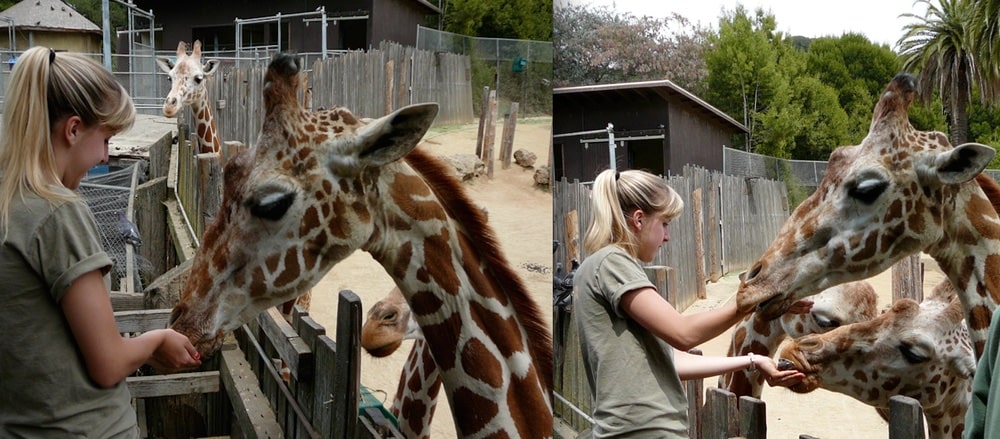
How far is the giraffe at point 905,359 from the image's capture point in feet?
5.67

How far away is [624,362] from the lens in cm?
187

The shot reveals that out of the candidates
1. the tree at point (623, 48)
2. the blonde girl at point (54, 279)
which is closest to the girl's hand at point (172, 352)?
the blonde girl at point (54, 279)

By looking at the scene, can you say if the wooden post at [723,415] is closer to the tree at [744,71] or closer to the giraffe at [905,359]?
the giraffe at [905,359]

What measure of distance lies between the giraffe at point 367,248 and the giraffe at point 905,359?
599 mm

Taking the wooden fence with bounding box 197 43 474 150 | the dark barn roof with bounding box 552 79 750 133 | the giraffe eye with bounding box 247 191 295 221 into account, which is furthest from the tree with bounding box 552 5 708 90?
the giraffe eye with bounding box 247 191 295 221

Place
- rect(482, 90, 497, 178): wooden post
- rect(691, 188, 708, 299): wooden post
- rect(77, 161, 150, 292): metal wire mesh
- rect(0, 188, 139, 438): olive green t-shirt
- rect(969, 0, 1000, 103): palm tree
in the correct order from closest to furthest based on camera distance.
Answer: rect(0, 188, 139, 438): olive green t-shirt
rect(969, 0, 1000, 103): palm tree
rect(691, 188, 708, 299): wooden post
rect(482, 90, 497, 178): wooden post
rect(77, 161, 150, 292): metal wire mesh

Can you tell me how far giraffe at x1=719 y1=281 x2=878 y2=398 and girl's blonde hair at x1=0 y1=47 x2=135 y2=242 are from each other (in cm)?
129

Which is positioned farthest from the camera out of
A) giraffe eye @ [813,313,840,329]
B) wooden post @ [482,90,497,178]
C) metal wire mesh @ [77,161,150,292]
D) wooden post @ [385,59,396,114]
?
metal wire mesh @ [77,161,150,292]

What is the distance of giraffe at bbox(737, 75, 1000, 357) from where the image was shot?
1.61m

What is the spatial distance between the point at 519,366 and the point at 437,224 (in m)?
0.36

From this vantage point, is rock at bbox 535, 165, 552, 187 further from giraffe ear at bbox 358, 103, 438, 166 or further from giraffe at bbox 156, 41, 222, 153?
giraffe at bbox 156, 41, 222, 153

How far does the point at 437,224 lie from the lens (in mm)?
2027

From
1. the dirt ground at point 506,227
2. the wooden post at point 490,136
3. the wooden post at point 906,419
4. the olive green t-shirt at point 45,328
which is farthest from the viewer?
the wooden post at point 490,136

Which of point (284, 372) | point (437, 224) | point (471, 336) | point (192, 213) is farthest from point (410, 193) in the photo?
point (192, 213)
